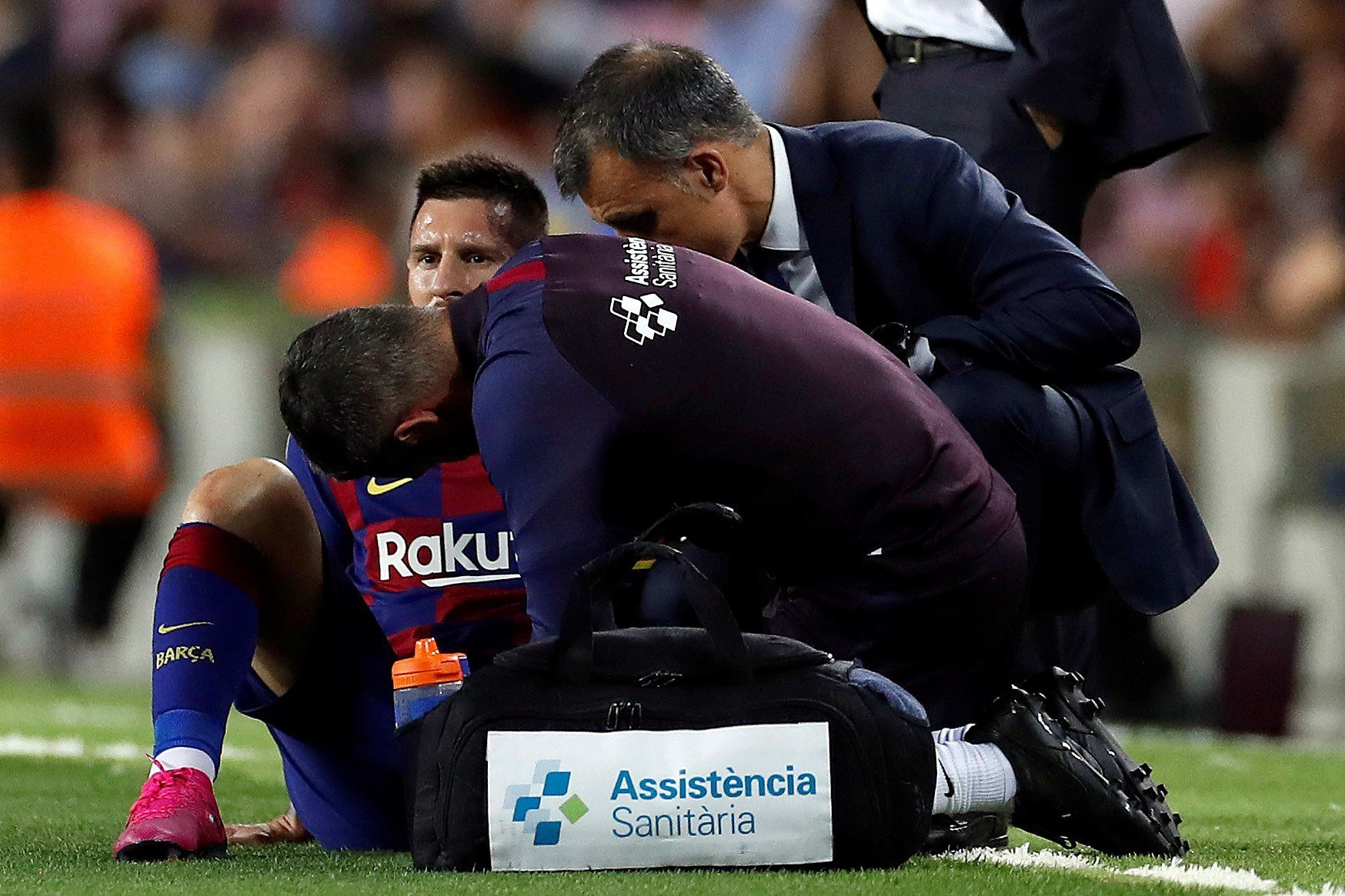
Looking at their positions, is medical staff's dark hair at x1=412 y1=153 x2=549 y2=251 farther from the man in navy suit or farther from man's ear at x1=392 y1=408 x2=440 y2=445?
man's ear at x1=392 y1=408 x2=440 y2=445

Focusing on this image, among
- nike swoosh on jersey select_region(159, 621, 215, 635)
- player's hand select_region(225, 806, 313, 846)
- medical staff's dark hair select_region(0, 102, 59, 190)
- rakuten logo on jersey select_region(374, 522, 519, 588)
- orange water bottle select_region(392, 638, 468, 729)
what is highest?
medical staff's dark hair select_region(0, 102, 59, 190)

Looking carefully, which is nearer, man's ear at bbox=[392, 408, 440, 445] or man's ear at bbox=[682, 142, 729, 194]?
man's ear at bbox=[392, 408, 440, 445]

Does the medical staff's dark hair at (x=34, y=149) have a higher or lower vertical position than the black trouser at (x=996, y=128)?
higher

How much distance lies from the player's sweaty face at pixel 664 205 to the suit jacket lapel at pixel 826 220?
0.11m

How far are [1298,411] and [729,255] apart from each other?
400cm

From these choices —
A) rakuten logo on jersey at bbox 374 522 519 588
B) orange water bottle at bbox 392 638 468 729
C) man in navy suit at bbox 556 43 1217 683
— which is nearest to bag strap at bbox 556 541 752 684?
orange water bottle at bbox 392 638 468 729

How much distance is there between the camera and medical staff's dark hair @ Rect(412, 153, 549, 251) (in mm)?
3291

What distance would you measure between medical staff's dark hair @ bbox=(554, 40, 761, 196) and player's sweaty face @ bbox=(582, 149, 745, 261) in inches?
0.7

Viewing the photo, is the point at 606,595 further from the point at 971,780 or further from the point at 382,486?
the point at 382,486

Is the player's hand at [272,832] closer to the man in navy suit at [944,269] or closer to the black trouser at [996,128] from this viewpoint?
the man in navy suit at [944,269]

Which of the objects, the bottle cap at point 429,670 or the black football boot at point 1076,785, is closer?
the bottle cap at point 429,670

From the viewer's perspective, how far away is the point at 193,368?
727cm

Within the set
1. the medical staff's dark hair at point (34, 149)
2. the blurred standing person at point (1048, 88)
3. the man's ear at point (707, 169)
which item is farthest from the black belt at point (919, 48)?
the medical staff's dark hair at point (34, 149)

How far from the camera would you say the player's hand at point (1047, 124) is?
12.1 feet
